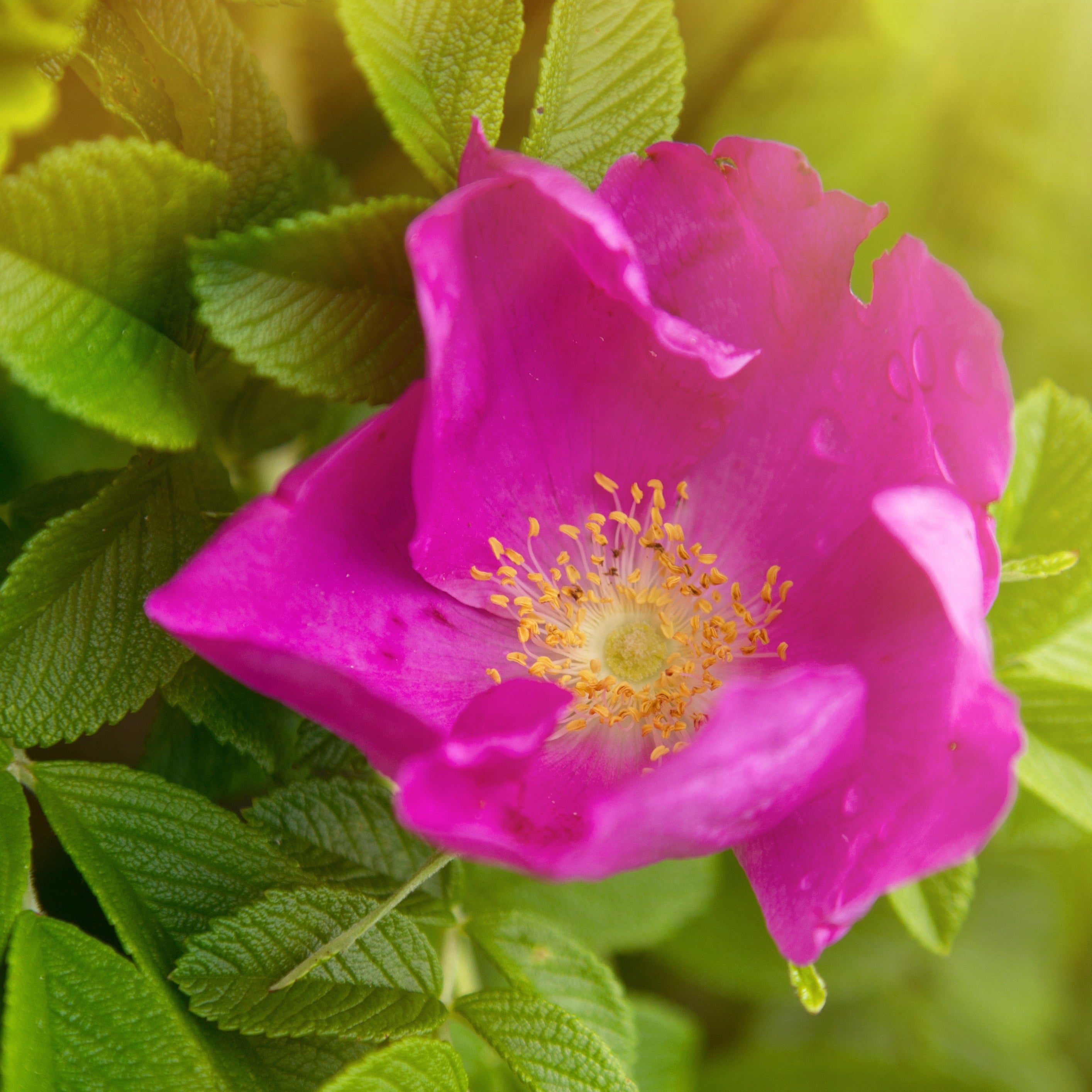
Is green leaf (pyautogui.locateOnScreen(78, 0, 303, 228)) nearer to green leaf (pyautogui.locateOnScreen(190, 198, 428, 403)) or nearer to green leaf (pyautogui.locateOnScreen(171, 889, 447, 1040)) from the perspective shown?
green leaf (pyautogui.locateOnScreen(190, 198, 428, 403))

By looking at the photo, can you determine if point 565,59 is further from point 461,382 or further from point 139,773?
point 139,773

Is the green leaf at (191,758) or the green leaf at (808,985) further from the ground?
the green leaf at (191,758)

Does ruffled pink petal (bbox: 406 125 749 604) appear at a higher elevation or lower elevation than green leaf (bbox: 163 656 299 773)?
higher

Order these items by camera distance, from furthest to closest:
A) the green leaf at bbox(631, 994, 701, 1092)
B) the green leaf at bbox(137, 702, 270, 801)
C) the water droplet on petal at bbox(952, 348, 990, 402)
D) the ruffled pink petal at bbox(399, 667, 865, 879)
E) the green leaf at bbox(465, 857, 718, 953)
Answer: the green leaf at bbox(631, 994, 701, 1092), the green leaf at bbox(465, 857, 718, 953), the green leaf at bbox(137, 702, 270, 801), the water droplet on petal at bbox(952, 348, 990, 402), the ruffled pink petal at bbox(399, 667, 865, 879)

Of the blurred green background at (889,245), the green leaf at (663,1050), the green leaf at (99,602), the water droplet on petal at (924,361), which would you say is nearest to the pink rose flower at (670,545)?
the water droplet on petal at (924,361)

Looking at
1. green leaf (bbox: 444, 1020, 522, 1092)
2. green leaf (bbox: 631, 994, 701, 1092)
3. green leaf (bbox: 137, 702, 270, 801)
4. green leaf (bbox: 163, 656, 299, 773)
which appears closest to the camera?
green leaf (bbox: 163, 656, 299, 773)

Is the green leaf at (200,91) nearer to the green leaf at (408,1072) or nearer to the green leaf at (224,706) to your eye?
the green leaf at (224,706)

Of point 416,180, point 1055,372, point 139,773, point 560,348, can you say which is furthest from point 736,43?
point 139,773

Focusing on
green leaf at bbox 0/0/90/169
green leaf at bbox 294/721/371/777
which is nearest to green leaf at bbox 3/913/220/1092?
green leaf at bbox 294/721/371/777
